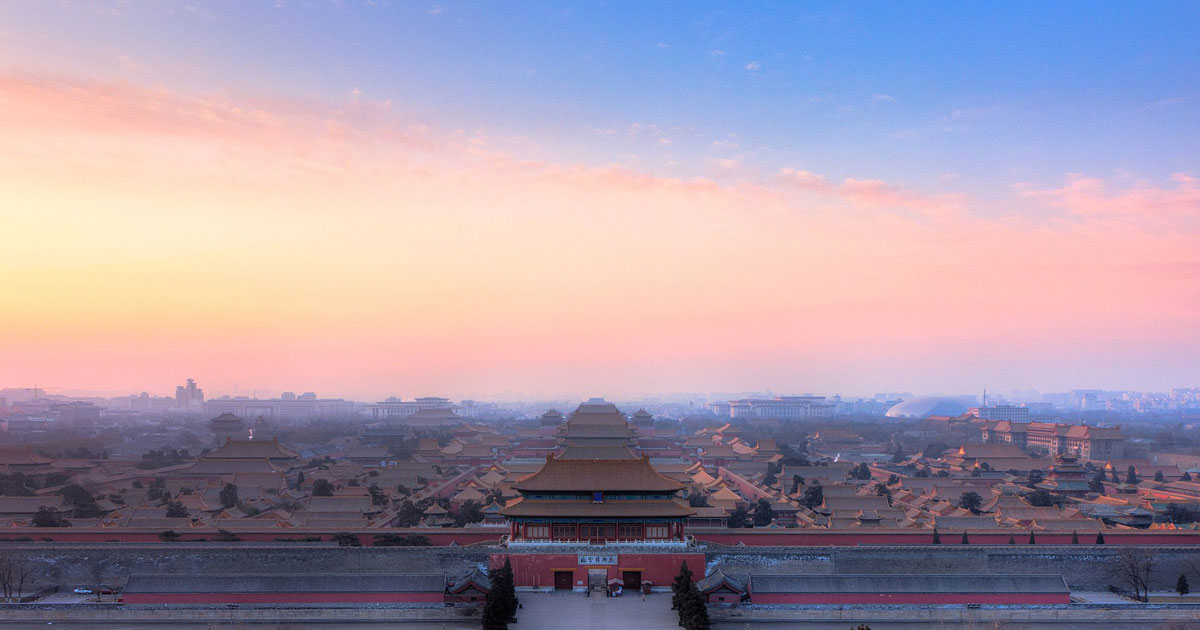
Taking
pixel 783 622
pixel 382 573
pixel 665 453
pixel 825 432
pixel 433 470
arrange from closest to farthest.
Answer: pixel 783 622, pixel 382 573, pixel 433 470, pixel 665 453, pixel 825 432

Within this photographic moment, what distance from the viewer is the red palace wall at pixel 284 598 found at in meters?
22.1

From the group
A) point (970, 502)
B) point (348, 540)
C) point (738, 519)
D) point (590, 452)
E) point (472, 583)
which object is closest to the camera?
point (472, 583)

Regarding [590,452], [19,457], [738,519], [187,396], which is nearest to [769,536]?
[738,519]

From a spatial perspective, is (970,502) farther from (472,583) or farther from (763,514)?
(472,583)

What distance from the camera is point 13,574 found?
2456cm

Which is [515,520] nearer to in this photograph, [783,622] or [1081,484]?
[783,622]

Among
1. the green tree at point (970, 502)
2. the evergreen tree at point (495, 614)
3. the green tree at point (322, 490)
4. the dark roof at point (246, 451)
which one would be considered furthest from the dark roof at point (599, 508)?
the dark roof at point (246, 451)

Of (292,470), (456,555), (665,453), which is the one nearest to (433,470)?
(292,470)

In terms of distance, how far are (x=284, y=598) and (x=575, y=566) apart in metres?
7.74

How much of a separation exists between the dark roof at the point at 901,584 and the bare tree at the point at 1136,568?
3.16m

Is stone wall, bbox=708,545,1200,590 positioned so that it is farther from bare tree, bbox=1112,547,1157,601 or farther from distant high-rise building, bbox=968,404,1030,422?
distant high-rise building, bbox=968,404,1030,422

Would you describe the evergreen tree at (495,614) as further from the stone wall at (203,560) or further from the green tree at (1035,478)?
the green tree at (1035,478)

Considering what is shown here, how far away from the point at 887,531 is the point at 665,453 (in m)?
27.5

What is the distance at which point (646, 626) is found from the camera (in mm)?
20297
